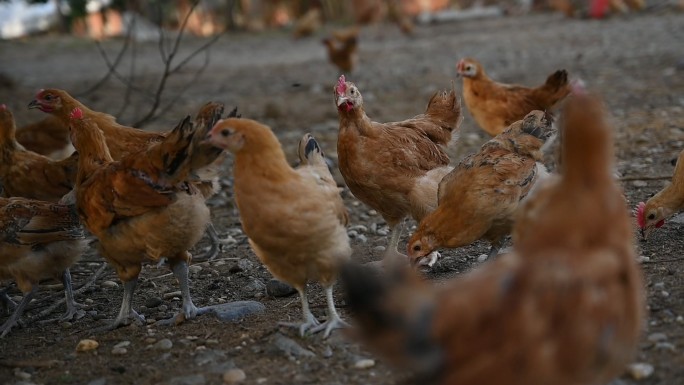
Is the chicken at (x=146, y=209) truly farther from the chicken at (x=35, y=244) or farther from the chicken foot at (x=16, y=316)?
the chicken foot at (x=16, y=316)

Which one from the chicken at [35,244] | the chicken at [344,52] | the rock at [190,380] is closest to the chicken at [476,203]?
the rock at [190,380]

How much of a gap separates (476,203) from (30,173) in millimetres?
3947

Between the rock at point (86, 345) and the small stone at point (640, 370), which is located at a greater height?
the small stone at point (640, 370)

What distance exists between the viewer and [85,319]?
228 inches

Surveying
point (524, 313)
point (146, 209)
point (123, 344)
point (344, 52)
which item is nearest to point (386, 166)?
point (146, 209)

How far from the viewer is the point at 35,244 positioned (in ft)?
18.7

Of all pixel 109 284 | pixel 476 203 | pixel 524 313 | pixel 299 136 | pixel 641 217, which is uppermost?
pixel 524 313

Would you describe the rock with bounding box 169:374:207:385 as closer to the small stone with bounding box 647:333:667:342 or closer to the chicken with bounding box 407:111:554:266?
the chicken with bounding box 407:111:554:266

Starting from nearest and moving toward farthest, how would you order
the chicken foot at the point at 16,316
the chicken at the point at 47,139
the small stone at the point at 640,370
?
the small stone at the point at 640,370
the chicken foot at the point at 16,316
the chicken at the point at 47,139

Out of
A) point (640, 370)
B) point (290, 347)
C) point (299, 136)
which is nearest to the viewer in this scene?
point (640, 370)

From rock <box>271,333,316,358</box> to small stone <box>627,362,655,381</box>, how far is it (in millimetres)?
1677

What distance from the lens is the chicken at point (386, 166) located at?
20.6 ft

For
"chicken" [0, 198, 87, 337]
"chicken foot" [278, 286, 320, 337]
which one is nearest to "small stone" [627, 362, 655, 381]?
"chicken foot" [278, 286, 320, 337]

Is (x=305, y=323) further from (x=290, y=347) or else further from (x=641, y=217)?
(x=641, y=217)
